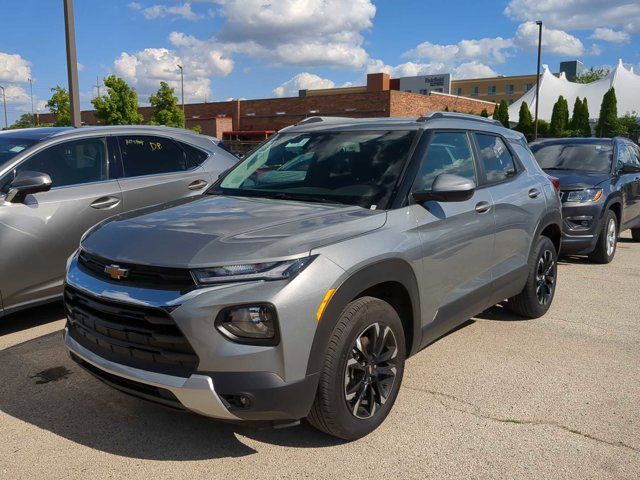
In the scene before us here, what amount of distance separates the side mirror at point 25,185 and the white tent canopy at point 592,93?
46752 millimetres

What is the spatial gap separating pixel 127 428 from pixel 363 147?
2302 millimetres

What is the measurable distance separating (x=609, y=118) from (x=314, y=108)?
22.1 meters

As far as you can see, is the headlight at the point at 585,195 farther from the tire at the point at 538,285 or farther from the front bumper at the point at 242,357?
the front bumper at the point at 242,357

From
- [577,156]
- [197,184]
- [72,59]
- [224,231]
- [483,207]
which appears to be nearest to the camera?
[224,231]

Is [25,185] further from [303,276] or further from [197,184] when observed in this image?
[303,276]

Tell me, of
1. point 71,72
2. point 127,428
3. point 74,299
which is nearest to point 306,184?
point 74,299

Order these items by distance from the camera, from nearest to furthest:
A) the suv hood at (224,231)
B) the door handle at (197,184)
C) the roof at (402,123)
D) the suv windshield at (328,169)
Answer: the suv hood at (224,231) → the suv windshield at (328,169) → the roof at (402,123) → the door handle at (197,184)

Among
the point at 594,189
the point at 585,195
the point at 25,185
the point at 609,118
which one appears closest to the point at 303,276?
the point at 25,185

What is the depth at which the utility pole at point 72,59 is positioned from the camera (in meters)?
9.30

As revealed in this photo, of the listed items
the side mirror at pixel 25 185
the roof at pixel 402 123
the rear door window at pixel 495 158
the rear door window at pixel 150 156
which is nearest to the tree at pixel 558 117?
the rear door window at pixel 495 158

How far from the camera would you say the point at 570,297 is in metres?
6.40

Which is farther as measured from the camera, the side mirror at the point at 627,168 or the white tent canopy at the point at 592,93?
the white tent canopy at the point at 592,93

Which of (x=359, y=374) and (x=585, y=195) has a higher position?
(x=585, y=195)

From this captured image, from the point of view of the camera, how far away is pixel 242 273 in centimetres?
270
